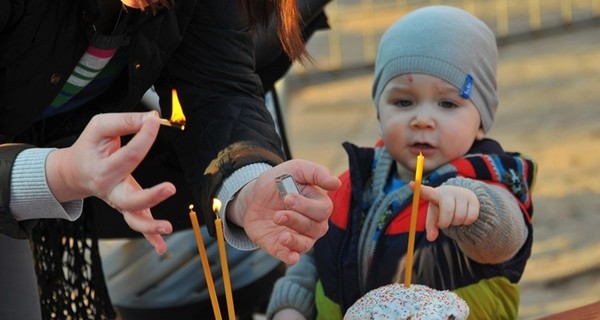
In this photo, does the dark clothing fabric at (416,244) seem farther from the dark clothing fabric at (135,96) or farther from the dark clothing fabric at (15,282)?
the dark clothing fabric at (15,282)

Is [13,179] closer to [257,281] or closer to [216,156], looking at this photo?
[216,156]

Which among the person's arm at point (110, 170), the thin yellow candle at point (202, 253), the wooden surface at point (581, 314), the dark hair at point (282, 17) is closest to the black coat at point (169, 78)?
the dark hair at point (282, 17)

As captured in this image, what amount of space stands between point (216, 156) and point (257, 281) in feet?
3.40

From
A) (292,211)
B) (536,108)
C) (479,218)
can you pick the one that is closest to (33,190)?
(292,211)

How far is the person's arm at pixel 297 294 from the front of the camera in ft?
7.75

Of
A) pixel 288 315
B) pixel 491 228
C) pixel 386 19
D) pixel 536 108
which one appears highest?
pixel 491 228

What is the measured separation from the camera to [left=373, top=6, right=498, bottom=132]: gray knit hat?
236cm

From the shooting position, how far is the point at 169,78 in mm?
2250

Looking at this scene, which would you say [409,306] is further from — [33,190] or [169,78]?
[169,78]

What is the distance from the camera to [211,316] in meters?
3.05

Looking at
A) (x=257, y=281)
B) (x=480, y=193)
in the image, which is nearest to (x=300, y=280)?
(x=480, y=193)

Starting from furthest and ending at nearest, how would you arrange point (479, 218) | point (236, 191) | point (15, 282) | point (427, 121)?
1. point (427, 121)
2. point (15, 282)
3. point (479, 218)
4. point (236, 191)

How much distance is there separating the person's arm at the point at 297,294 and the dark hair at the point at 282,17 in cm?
53

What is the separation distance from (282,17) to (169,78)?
0.35 meters
